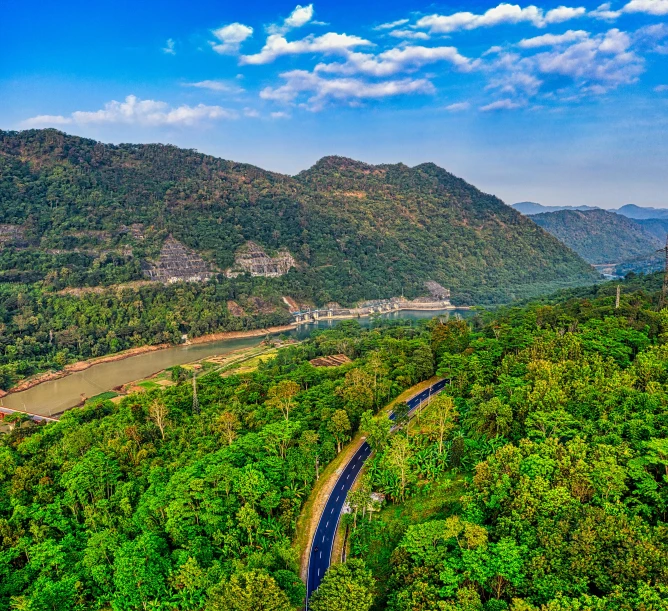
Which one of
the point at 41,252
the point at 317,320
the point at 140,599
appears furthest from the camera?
the point at 317,320

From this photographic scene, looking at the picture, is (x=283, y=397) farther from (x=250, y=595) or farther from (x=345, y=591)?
(x=345, y=591)

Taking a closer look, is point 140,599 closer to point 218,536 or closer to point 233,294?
point 218,536

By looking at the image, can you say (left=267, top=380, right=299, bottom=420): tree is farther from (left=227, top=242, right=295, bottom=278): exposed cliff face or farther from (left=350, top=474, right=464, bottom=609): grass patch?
(left=227, top=242, right=295, bottom=278): exposed cliff face

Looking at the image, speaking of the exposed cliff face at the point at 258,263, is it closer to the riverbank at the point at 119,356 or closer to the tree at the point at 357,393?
the riverbank at the point at 119,356

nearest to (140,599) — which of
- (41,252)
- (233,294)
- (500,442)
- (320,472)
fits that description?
(320,472)

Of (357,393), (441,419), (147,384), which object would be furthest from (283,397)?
(147,384)

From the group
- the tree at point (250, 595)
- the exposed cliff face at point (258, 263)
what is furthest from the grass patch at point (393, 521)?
the exposed cliff face at point (258, 263)

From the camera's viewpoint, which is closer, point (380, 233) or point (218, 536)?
point (218, 536)
